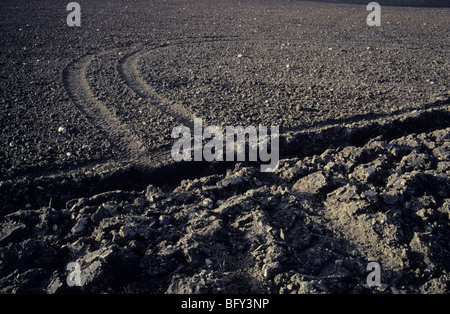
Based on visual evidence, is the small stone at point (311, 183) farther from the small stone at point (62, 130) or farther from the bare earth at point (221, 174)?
the small stone at point (62, 130)

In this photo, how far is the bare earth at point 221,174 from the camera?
2619 mm

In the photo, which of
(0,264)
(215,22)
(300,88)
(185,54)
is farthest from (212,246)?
(215,22)

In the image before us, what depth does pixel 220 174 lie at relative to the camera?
3.92 meters

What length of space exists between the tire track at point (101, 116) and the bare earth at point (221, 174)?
3 centimetres

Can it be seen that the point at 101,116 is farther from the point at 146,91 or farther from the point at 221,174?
the point at 221,174

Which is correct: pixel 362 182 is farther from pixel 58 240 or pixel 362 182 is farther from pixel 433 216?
pixel 58 240

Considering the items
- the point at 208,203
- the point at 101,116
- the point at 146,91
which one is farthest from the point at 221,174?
the point at 146,91

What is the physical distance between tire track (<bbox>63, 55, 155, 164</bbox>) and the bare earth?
30 millimetres

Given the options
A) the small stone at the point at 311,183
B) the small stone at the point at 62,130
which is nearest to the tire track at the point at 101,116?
the small stone at the point at 62,130

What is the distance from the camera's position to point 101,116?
16.2 ft

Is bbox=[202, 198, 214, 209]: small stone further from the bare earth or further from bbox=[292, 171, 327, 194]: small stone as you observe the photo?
bbox=[292, 171, 327, 194]: small stone

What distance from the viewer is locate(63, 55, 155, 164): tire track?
13.7 feet

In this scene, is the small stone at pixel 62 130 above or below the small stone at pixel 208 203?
above

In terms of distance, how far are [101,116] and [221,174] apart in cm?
222
